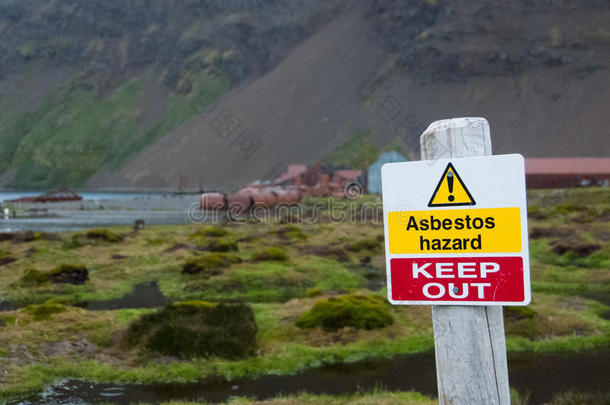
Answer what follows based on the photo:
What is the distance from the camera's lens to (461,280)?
300 cm

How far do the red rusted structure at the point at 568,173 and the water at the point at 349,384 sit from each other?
91.5 meters

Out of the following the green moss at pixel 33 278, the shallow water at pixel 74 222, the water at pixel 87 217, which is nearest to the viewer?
the green moss at pixel 33 278

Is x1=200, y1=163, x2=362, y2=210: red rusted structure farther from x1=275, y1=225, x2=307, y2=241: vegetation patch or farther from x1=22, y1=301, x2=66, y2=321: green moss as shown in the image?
x1=22, y1=301, x2=66, y2=321: green moss

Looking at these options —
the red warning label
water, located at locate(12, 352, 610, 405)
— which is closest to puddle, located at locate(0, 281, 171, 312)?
water, located at locate(12, 352, 610, 405)

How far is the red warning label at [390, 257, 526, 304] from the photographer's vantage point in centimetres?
293

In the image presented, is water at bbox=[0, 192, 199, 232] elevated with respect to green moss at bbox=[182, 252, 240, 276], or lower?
elevated

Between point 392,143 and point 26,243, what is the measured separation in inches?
5177

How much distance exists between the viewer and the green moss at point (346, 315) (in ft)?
51.7

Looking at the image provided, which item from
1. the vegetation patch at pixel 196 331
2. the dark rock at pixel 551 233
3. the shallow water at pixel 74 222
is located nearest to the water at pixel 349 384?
the vegetation patch at pixel 196 331

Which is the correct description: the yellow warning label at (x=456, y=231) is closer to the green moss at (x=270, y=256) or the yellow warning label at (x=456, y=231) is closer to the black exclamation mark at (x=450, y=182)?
the black exclamation mark at (x=450, y=182)

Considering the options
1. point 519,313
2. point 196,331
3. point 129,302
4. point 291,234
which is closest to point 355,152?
point 291,234

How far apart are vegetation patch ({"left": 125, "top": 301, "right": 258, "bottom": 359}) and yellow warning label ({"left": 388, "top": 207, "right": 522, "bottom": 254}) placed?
11144mm

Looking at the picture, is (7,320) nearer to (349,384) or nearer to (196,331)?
(196,331)

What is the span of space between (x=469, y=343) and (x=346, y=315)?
13240mm
